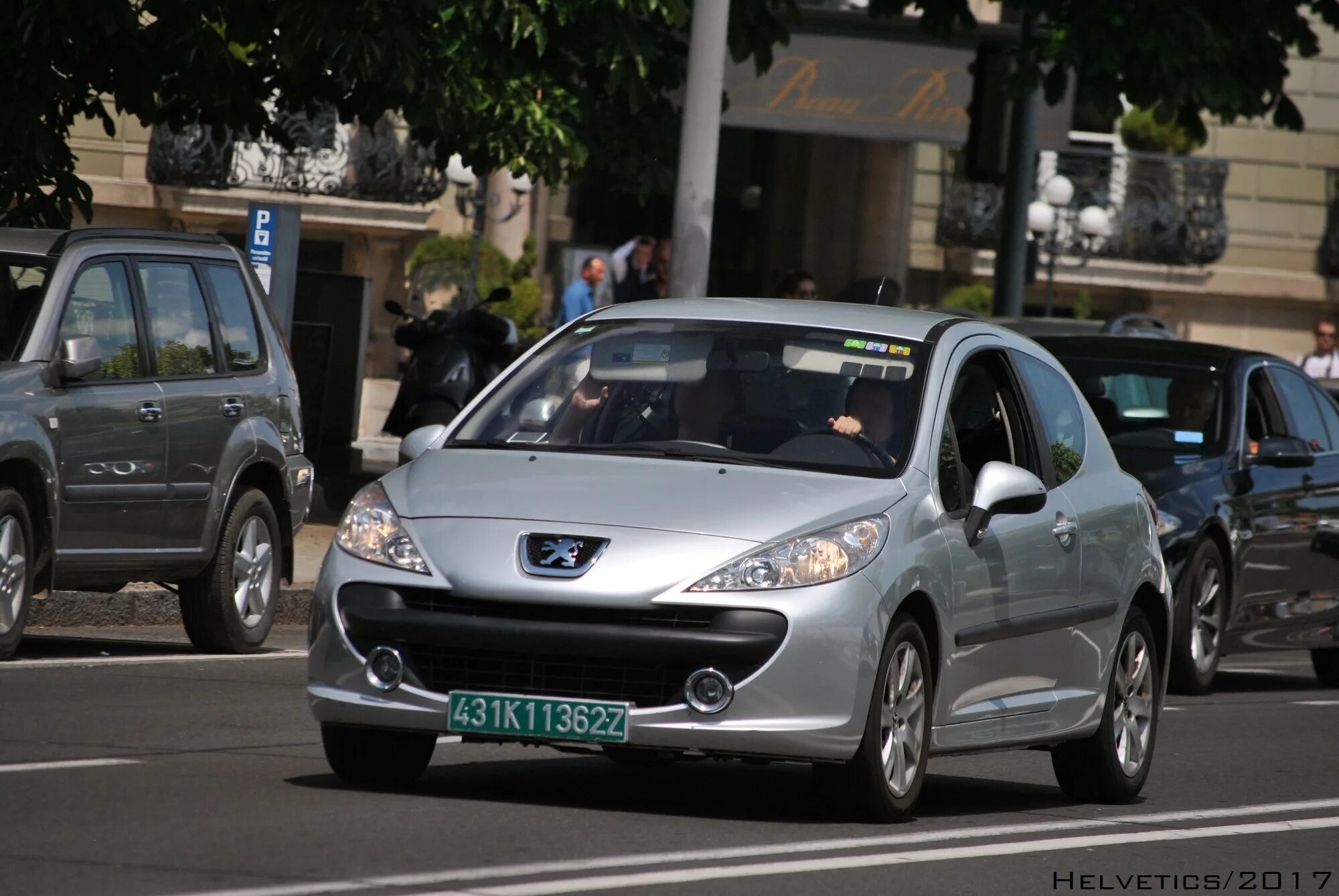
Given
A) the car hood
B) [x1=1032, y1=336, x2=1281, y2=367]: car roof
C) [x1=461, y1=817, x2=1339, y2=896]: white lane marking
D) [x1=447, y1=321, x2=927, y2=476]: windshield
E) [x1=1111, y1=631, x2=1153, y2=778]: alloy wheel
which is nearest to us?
[x1=461, y1=817, x2=1339, y2=896]: white lane marking

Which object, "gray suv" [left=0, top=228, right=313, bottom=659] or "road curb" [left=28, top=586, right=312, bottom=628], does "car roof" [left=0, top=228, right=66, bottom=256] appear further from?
"road curb" [left=28, top=586, right=312, bottom=628]

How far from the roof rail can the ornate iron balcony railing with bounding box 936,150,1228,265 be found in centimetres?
2656

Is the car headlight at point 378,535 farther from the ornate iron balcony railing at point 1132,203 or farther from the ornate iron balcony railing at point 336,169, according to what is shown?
the ornate iron balcony railing at point 1132,203

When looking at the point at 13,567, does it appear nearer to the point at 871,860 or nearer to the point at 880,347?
the point at 880,347

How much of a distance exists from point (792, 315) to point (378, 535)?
64.5 inches

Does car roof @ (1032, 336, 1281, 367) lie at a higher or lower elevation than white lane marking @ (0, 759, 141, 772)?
higher

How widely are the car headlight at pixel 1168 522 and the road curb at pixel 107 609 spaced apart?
409cm

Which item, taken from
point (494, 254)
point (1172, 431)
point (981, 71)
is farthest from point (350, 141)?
point (1172, 431)

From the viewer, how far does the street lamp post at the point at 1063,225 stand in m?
38.7

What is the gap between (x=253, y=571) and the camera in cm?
1223

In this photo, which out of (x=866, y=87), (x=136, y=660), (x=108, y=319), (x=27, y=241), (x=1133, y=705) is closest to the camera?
(x=1133, y=705)

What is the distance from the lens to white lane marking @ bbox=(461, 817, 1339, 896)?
6.10m

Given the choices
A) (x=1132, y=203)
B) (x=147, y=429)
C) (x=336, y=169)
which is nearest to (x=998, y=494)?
(x=147, y=429)
